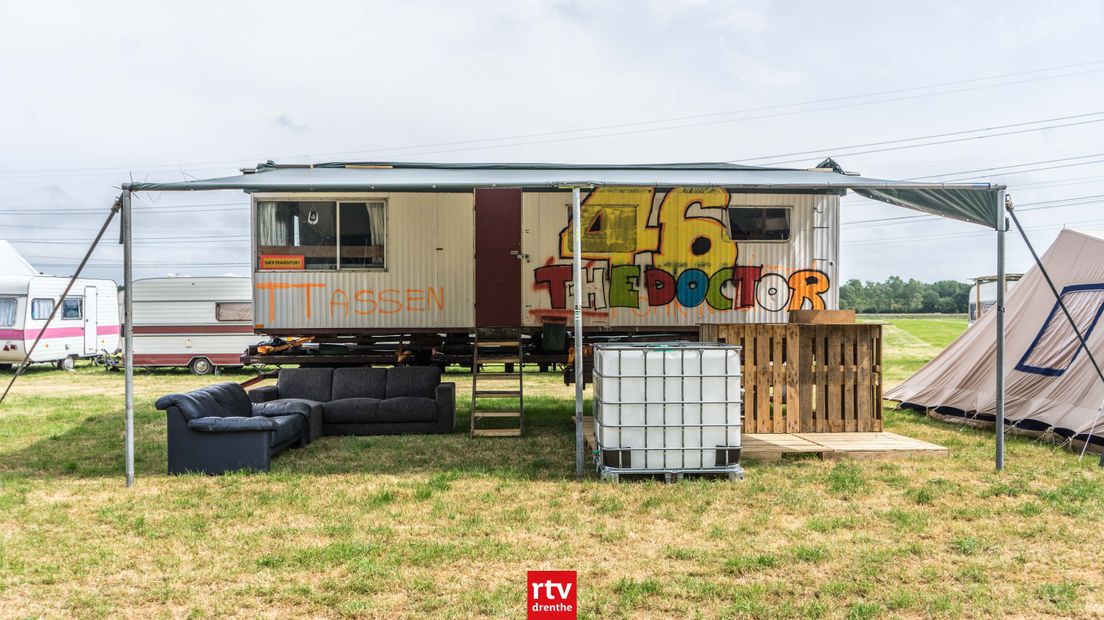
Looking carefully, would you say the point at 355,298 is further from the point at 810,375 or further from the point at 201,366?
the point at 201,366

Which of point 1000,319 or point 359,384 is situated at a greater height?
point 1000,319

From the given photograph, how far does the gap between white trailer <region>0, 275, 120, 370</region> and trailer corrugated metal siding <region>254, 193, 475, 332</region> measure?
36.4 feet

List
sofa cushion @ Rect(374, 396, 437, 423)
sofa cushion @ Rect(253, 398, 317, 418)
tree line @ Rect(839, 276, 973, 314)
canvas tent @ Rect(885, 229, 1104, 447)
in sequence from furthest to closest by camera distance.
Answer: tree line @ Rect(839, 276, 973, 314), sofa cushion @ Rect(374, 396, 437, 423), sofa cushion @ Rect(253, 398, 317, 418), canvas tent @ Rect(885, 229, 1104, 447)

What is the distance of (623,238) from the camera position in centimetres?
1117

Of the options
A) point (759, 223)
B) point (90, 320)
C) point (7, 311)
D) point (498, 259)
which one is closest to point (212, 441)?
point (498, 259)

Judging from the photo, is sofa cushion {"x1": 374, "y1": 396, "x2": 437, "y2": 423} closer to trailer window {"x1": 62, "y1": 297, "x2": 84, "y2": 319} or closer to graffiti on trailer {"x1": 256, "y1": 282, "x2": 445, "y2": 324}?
graffiti on trailer {"x1": 256, "y1": 282, "x2": 445, "y2": 324}

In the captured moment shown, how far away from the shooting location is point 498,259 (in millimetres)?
Answer: 10992

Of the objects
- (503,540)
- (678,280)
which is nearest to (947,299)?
(678,280)

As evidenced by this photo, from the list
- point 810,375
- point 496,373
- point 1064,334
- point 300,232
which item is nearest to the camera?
point 810,375

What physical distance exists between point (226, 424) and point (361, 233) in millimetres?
4027

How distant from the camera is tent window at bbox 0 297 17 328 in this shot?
66.7ft

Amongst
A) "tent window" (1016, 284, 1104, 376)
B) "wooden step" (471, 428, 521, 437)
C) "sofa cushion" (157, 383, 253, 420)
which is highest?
"tent window" (1016, 284, 1104, 376)

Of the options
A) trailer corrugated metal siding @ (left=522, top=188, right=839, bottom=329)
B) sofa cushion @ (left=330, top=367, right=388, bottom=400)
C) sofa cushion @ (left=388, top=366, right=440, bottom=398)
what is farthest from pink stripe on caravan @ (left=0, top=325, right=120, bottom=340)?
trailer corrugated metal siding @ (left=522, top=188, right=839, bottom=329)

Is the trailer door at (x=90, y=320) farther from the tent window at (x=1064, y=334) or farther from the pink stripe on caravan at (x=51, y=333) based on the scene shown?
the tent window at (x=1064, y=334)
